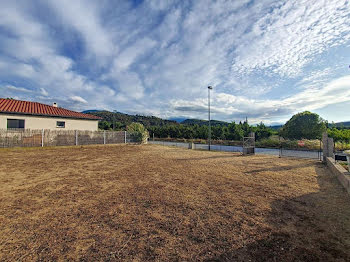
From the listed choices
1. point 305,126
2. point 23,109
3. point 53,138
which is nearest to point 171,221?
point 53,138

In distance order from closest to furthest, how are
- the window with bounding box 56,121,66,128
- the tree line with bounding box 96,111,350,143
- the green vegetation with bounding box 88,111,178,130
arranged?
1. the window with bounding box 56,121,66,128
2. the tree line with bounding box 96,111,350,143
3. the green vegetation with bounding box 88,111,178,130

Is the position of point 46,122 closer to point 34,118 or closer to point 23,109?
point 34,118

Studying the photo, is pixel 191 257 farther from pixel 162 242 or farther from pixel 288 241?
pixel 288 241

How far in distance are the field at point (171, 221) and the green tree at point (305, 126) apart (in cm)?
2404

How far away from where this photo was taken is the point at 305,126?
955 inches

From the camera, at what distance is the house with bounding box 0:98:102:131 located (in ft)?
50.8

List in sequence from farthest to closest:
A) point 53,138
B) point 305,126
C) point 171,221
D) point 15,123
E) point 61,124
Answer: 1. point 305,126
2. point 61,124
3. point 15,123
4. point 53,138
5. point 171,221

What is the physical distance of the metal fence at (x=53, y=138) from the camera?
43.4ft

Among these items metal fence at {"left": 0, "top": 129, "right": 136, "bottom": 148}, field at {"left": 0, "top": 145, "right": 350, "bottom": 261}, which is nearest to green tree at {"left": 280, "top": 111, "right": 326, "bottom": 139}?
field at {"left": 0, "top": 145, "right": 350, "bottom": 261}

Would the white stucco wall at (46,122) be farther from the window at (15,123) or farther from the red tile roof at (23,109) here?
the red tile roof at (23,109)

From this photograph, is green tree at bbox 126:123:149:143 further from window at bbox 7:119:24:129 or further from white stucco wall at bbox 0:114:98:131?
window at bbox 7:119:24:129

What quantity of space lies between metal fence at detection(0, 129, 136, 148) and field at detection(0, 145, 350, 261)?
36.5ft

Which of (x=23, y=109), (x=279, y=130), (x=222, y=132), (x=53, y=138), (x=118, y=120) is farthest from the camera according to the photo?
(x=118, y=120)

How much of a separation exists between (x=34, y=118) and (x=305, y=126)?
37.0 m
